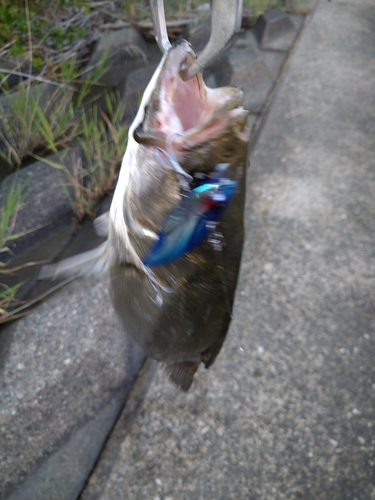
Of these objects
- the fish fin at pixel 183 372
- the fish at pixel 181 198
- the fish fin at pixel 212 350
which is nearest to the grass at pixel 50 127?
the fish fin at pixel 183 372

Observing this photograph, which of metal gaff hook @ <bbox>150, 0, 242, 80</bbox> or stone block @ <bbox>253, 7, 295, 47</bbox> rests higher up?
metal gaff hook @ <bbox>150, 0, 242, 80</bbox>

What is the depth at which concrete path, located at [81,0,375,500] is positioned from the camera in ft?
4.95

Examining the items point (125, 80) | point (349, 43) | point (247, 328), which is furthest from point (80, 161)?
point (349, 43)

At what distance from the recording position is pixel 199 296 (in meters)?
0.99

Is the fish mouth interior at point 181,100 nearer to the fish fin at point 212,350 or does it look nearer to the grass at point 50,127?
the fish fin at point 212,350

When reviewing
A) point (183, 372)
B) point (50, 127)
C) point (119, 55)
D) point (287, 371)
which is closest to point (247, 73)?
point (119, 55)

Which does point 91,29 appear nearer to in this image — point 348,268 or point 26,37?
point 26,37

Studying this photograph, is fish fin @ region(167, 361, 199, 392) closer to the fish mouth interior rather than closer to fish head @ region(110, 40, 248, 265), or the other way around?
fish head @ region(110, 40, 248, 265)

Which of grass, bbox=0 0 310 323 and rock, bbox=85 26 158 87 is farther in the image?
rock, bbox=85 26 158 87

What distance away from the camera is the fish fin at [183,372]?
55.4 inches

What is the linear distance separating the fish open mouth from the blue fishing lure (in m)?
0.08

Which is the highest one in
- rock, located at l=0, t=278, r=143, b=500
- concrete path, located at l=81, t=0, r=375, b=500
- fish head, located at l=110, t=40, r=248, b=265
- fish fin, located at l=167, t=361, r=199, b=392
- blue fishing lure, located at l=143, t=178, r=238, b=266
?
fish head, located at l=110, t=40, r=248, b=265

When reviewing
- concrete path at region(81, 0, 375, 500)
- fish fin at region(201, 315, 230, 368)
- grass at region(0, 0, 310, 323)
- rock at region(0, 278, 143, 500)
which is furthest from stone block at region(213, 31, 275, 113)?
fish fin at region(201, 315, 230, 368)

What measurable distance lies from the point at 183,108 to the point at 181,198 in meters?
0.21
